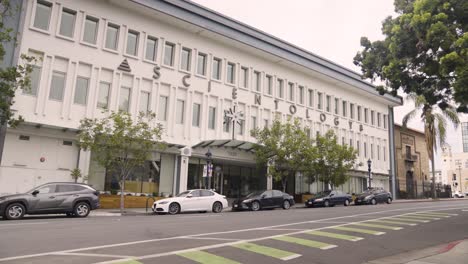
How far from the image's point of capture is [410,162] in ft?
170

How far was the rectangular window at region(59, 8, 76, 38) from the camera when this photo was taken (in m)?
23.0

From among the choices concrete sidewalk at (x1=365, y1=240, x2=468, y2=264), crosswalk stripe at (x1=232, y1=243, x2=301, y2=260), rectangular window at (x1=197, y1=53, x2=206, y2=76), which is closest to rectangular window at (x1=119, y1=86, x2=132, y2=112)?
rectangular window at (x1=197, y1=53, x2=206, y2=76)

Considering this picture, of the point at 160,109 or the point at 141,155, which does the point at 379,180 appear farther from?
the point at 141,155

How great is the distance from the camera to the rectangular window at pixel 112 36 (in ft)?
81.5

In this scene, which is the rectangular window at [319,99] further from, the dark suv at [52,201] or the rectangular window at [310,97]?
the dark suv at [52,201]

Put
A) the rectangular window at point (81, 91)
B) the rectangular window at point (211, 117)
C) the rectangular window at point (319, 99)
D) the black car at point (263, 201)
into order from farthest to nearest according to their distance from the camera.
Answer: the rectangular window at point (319, 99) < the rectangular window at point (211, 117) < the black car at point (263, 201) < the rectangular window at point (81, 91)

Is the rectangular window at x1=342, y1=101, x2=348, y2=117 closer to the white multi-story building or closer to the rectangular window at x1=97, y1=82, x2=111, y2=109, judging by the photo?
the white multi-story building

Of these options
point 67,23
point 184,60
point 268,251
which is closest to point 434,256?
point 268,251

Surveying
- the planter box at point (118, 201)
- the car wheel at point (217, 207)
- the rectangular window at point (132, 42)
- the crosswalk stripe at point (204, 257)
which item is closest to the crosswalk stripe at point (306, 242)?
the crosswalk stripe at point (204, 257)

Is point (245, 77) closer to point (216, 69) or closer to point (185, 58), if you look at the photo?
point (216, 69)

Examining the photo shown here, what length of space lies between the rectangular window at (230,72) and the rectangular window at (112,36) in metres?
9.46

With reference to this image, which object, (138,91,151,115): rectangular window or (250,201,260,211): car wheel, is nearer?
(250,201,260,211): car wheel

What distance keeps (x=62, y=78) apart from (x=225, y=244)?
58.5ft

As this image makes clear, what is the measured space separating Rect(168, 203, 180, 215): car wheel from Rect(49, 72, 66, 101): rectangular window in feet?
31.6
